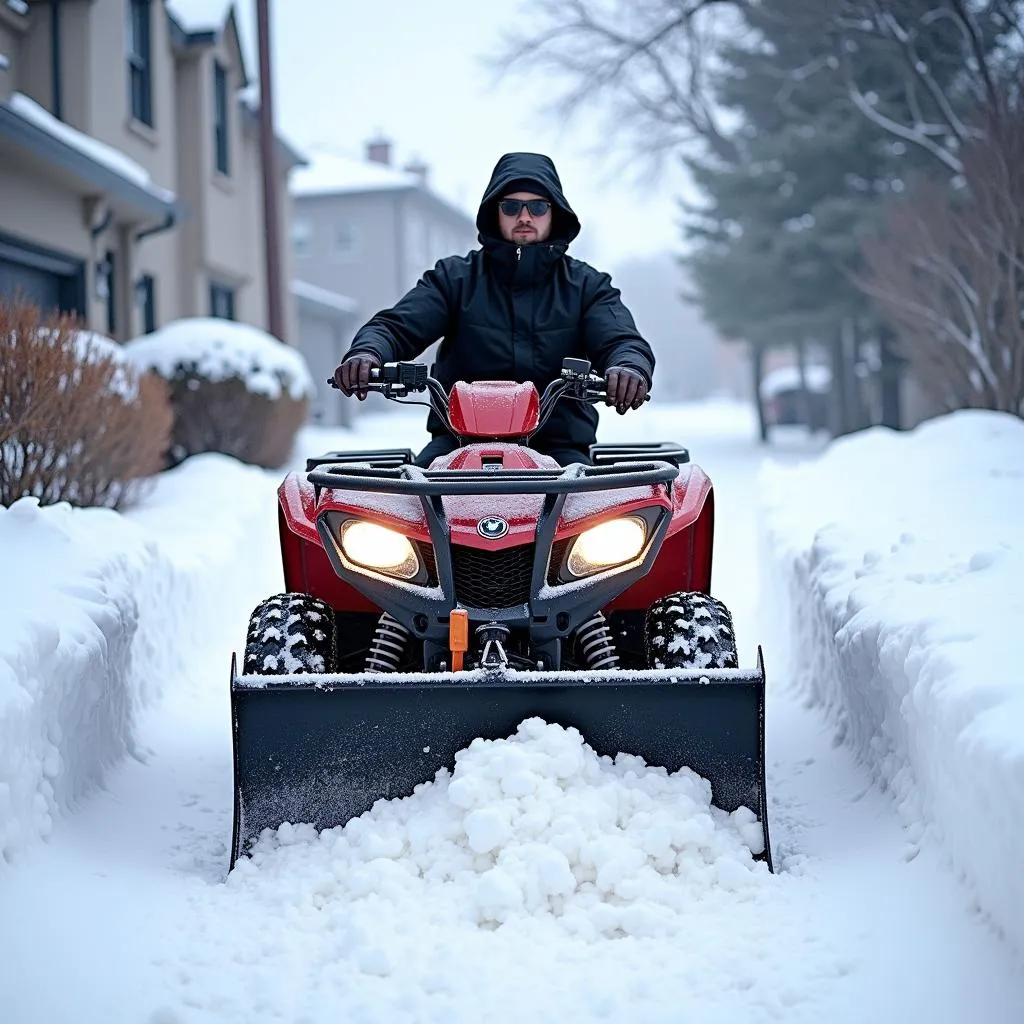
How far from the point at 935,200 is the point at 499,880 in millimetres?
13040

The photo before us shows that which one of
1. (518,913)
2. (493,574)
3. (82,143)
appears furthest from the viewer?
(82,143)

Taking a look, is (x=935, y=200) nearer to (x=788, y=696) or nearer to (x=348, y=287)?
(x=788, y=696)

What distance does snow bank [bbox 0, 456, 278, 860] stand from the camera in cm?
363

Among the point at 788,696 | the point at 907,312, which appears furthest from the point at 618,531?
the point at 907,312

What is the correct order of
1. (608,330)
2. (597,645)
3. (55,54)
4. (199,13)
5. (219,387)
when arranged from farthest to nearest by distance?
1. (199,13)
2. (55,54)
3. (219,387)
4. (608,330)
5. (597,645)

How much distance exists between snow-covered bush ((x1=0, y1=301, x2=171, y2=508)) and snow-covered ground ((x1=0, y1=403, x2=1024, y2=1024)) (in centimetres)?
214

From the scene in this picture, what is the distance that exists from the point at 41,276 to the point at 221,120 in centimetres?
782

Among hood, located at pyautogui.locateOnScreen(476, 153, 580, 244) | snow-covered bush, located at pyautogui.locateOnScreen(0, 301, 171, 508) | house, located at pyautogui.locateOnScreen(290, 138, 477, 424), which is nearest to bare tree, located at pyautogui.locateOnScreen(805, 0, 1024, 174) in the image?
snow-covered bush, located at pyautogui.locateOnScreen(0, 301, 171, 508)

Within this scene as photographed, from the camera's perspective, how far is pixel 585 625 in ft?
13.2

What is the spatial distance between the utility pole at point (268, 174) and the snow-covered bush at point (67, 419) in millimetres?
8563

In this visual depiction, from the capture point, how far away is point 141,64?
55.3 ft

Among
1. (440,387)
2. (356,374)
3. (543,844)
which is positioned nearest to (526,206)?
(440,387)

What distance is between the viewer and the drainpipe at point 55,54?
14391 mm

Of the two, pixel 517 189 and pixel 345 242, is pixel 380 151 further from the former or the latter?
pixel 517 189
